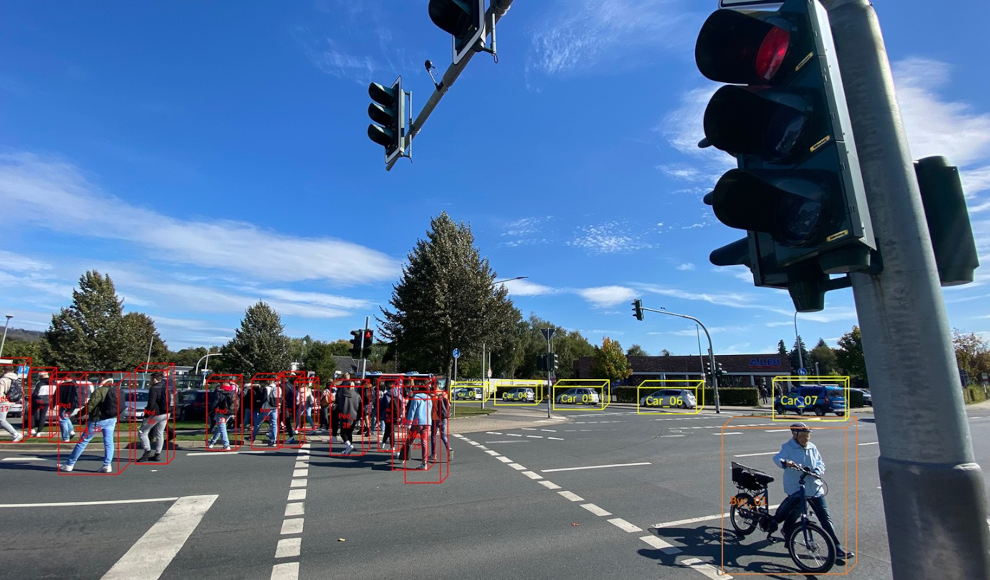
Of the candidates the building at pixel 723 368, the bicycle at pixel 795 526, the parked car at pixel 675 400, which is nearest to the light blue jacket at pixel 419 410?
the bicycle at pixel 795 526

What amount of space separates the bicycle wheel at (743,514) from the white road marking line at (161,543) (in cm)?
629

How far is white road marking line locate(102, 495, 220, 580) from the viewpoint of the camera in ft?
16.0

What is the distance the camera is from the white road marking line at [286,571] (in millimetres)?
4812

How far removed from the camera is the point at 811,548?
5.27 m

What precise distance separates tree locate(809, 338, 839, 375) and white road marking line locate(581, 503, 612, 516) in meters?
78.0

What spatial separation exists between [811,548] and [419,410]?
729 cm

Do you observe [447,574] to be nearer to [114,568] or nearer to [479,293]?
[114,568]

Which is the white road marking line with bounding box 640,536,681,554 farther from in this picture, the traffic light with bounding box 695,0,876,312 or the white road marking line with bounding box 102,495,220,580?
the white road marking line with bounding box 102,495,220,580

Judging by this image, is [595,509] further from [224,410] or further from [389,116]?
[224,410]

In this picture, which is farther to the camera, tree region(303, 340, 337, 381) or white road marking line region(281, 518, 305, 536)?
tree region(303, 340, 337, 381)

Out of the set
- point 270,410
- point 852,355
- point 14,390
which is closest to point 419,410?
point 270,410

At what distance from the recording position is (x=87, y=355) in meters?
43.1

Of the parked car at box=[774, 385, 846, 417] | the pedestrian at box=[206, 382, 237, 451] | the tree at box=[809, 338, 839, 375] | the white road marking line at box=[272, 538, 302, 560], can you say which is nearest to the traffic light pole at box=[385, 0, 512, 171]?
the white road marking line at box=[272, 538, 302, 560]

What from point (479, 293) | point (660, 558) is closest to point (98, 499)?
point (660, 558)
